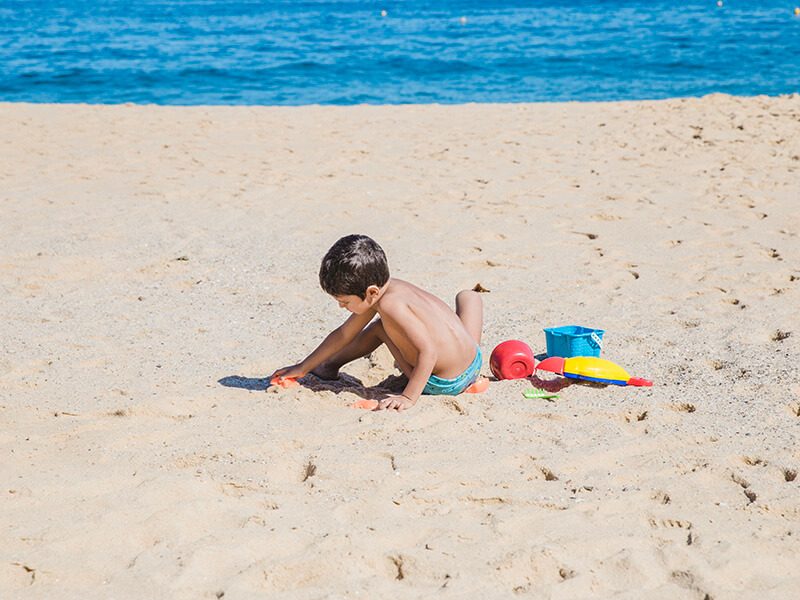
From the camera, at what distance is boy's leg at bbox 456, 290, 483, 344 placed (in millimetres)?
4367

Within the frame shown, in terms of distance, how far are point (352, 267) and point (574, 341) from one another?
128 centimetres

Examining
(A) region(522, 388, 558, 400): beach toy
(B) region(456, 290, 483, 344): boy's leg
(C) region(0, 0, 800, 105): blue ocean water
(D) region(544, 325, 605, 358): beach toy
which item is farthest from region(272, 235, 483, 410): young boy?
(C) region(0, 0, 800, 105): blue ocean water

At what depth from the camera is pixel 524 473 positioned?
3299mm

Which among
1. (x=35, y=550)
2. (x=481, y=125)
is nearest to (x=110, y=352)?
(x=35, y=550)

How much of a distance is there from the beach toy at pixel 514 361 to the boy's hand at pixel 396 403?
1.92 ft

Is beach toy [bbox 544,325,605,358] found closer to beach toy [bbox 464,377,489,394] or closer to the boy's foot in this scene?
beach toy [bbox 464,377,489,394]

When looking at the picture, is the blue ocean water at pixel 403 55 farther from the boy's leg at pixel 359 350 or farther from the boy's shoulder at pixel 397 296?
the boy's shoulder at pixel 397 296

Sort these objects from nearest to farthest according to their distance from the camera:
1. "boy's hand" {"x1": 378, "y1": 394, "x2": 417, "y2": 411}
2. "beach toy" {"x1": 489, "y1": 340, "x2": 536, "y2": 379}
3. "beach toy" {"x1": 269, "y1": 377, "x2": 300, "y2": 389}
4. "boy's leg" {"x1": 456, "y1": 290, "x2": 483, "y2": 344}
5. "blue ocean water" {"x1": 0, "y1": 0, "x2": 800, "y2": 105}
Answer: "boy's hand" {"x1": 378, "y1": 394, "x2": 417, "y2": 411} < "beach toy" {"x1": 269, "y1": 377, "x2": 300, "y2": 389} < "beach toy" {"x1": 489, "y1": 340, "x2": 536, "y2": 379} < "boy's leg" {"x1": 456, "y1": 290, "x2": 483, "y2": 344} < "blue ocean water" {"x1": 0, "y1": 0, "x2": 800, "y2": 105}

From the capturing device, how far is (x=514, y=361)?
4234 millimetres

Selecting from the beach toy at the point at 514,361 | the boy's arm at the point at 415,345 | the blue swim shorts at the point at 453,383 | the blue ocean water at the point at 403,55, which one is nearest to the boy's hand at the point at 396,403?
the boy's arm at the point at 415,345

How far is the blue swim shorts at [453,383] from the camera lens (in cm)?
402

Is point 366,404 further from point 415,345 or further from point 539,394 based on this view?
point 539,394

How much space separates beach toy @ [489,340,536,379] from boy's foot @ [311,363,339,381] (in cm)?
78

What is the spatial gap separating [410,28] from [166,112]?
1977 centimetres
